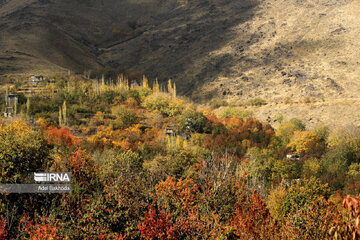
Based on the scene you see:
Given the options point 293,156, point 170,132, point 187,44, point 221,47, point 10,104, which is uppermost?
point 187,44

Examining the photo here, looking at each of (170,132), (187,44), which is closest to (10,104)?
(170,132)

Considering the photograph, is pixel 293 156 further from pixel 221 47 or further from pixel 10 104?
pixel 221 47

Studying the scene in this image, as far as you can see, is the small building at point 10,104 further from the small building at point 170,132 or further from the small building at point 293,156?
the small building at point 293,156

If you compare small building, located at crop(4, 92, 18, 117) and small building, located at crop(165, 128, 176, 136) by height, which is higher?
small building, located at crop(4, 92, 18, 117)

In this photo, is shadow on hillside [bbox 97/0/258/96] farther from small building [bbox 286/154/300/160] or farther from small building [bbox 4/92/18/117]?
small building [bbox 4/92/18/117]

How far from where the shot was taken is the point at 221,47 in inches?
3238

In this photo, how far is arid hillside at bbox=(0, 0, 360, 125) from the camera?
59000 mm

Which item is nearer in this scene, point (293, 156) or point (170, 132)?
point (293, 156)

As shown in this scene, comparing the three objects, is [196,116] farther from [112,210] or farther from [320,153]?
[112,210]

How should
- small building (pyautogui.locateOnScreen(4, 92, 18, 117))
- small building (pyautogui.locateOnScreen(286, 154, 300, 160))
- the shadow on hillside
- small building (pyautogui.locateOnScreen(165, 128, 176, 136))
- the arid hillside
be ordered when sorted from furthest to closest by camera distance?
the shadow on hillside → the arid hillside → small building (pyautogui.locateOnScreen(165, 128, 176, 136)) → small building (pyautogui.locateOnScreen(286, 154, 300, 160)) → small building (pyautogui.locateOnScreen(4, 92, 18, 117))

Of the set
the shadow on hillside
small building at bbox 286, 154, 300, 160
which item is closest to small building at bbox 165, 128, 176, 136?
small building at bbox 286, 154, 300, 160

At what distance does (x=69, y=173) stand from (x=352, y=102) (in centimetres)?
4571

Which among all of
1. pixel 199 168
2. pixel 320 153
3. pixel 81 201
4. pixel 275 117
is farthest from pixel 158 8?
pixel 81 201

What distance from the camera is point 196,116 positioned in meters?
42.3
